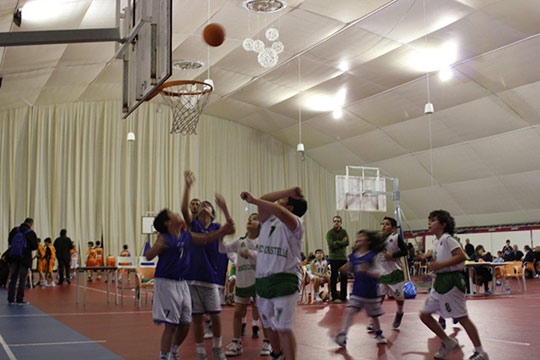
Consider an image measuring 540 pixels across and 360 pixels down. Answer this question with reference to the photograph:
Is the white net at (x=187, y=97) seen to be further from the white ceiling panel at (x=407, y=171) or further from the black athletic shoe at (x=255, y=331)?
the white ceiling panel at (x=407, y=171)

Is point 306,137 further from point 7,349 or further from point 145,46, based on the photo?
point 7,349

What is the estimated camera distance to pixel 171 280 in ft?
15.9

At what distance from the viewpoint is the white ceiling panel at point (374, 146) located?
80.7 feet

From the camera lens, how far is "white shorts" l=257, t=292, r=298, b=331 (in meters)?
4.14

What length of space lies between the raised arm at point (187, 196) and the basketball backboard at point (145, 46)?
1.06 meters

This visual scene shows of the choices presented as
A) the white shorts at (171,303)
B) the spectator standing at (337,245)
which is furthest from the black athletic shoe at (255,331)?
the spectator standing at (337,245)

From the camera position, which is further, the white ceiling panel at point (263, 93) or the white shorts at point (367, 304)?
the white ceiling panel at point (263, 93)

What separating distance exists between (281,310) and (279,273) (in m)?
0.28

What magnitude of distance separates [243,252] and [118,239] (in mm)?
18959

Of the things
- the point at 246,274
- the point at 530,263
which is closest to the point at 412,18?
the point at 246,274

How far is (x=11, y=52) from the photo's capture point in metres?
14.5

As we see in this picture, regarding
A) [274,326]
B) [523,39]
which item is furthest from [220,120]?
[274,326]

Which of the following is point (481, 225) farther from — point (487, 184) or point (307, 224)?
point (307, 224)

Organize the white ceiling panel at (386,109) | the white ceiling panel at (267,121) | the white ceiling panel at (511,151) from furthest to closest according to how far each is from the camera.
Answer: the white ceiling panel at (267,121) → the white ceiling panel at (386,109) → the white ceiling panel at (511,151)
